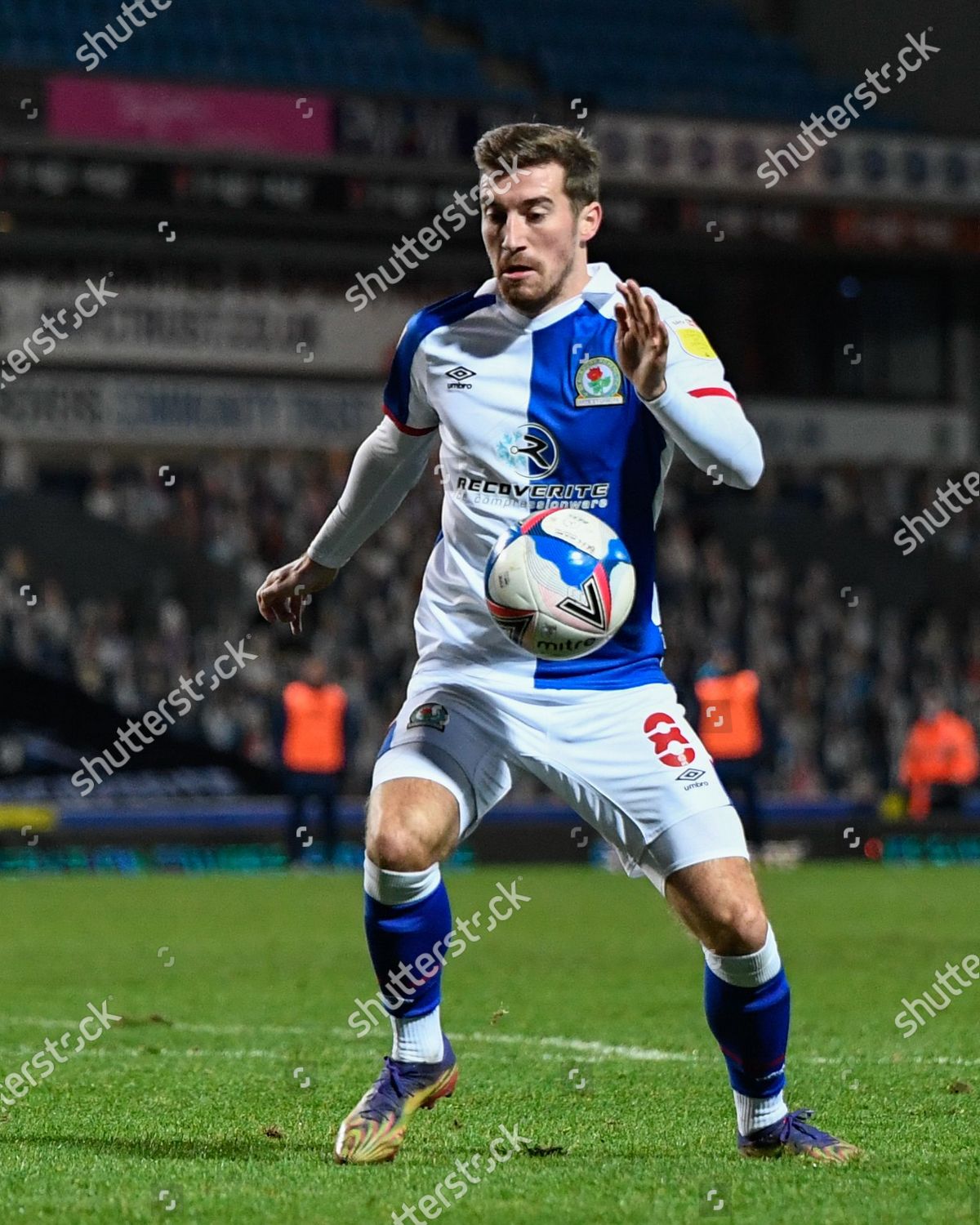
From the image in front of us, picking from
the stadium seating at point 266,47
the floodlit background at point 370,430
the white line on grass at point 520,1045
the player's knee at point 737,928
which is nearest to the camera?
the player's knee at point 737,928

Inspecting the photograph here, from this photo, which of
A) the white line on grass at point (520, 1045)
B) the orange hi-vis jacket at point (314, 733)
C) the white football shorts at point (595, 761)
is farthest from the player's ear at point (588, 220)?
the orange hi-vis jacket at point (314, 733)

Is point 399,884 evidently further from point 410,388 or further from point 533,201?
point 533,201

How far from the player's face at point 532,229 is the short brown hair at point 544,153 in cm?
2

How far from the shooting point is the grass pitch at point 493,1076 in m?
4.29

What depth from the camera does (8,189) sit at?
24531mm

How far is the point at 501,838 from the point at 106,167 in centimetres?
1017

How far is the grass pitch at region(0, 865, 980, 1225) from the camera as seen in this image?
14.1 feet

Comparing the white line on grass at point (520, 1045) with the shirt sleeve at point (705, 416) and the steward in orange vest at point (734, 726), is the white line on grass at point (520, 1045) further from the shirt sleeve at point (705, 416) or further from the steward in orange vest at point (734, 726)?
the steward in orange vest at point (734, 726)

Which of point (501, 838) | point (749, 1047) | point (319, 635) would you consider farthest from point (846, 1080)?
point (319, 635)

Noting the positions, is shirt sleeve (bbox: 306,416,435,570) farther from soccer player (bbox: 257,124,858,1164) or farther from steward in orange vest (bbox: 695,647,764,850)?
steward in orange vest (bbox: 695,647,764,850)

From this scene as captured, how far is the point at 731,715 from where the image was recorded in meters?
18.1

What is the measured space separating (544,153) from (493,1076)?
9.80 feet

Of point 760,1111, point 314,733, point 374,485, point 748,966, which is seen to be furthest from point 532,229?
point 314,733

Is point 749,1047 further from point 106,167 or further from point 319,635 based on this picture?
point 106,167
